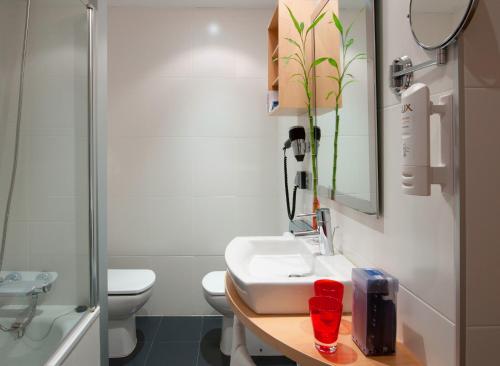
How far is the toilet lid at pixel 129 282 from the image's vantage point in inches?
87.8

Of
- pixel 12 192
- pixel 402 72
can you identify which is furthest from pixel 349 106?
pixel 12 192

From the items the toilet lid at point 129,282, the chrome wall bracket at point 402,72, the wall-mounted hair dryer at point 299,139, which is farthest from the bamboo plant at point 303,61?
the toilet lid at point 129,282

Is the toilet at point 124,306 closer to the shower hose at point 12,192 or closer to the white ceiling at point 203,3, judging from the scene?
the shower hose at point 12,192

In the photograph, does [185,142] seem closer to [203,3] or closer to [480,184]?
[203,3]

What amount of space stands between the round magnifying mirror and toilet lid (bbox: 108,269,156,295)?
206 cm

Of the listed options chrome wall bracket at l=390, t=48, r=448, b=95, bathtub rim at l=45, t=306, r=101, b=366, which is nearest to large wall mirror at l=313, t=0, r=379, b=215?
chrome wall bracket at l=390, t=48, r=448, b=95

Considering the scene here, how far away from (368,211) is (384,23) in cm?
56

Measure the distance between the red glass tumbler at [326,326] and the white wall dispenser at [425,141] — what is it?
34 cm

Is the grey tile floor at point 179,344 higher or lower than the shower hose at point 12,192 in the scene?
lower

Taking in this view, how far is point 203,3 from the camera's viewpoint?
8.99 feet

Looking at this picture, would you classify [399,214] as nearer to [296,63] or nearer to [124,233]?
[296,63]

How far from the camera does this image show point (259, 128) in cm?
288

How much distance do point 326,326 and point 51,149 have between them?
120cm

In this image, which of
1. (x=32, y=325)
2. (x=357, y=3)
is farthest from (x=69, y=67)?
(x=357, y=3)
